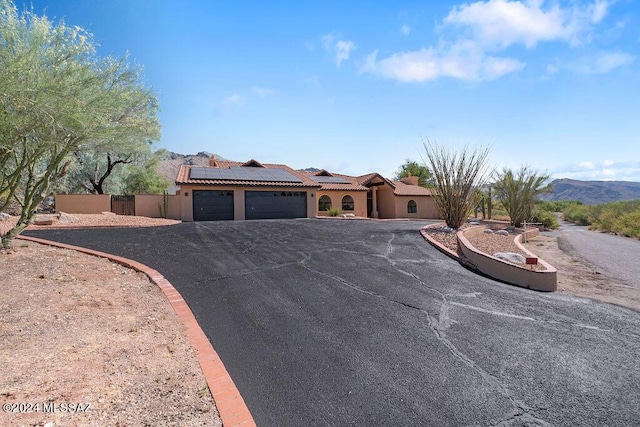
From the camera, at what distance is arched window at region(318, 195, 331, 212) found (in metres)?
26.9

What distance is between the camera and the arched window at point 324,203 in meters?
26.9

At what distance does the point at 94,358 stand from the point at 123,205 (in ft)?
70.7

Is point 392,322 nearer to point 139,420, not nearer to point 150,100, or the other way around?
point 139,420

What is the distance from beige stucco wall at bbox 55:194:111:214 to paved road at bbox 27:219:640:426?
55.7 ft

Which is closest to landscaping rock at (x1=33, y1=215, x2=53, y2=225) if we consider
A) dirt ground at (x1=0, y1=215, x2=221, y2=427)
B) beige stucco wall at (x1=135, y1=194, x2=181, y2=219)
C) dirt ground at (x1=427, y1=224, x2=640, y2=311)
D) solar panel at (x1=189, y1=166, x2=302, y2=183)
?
beige stucco wall at (x1=135, y1=194, x2=181, y2=219)

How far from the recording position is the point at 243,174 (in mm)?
23625

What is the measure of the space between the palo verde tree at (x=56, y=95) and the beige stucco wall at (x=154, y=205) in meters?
14.0

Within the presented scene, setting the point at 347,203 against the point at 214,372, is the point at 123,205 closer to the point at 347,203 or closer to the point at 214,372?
the point at 347,203

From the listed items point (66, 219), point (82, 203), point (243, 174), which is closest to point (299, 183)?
point (243, 174)

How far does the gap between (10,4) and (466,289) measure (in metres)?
10.4

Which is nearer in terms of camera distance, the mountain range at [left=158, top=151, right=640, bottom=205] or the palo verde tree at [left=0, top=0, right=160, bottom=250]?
Result: the palo verde tree at [left=0, top=0, right=160, bottom=250]

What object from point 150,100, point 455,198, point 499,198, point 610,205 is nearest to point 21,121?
point 150,100

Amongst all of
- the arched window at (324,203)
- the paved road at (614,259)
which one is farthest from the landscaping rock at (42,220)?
the paved road at (614,259)

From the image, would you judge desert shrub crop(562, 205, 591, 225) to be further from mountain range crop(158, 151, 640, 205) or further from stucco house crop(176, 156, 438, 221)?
mountain range crop(158, 151, 640, 205)
